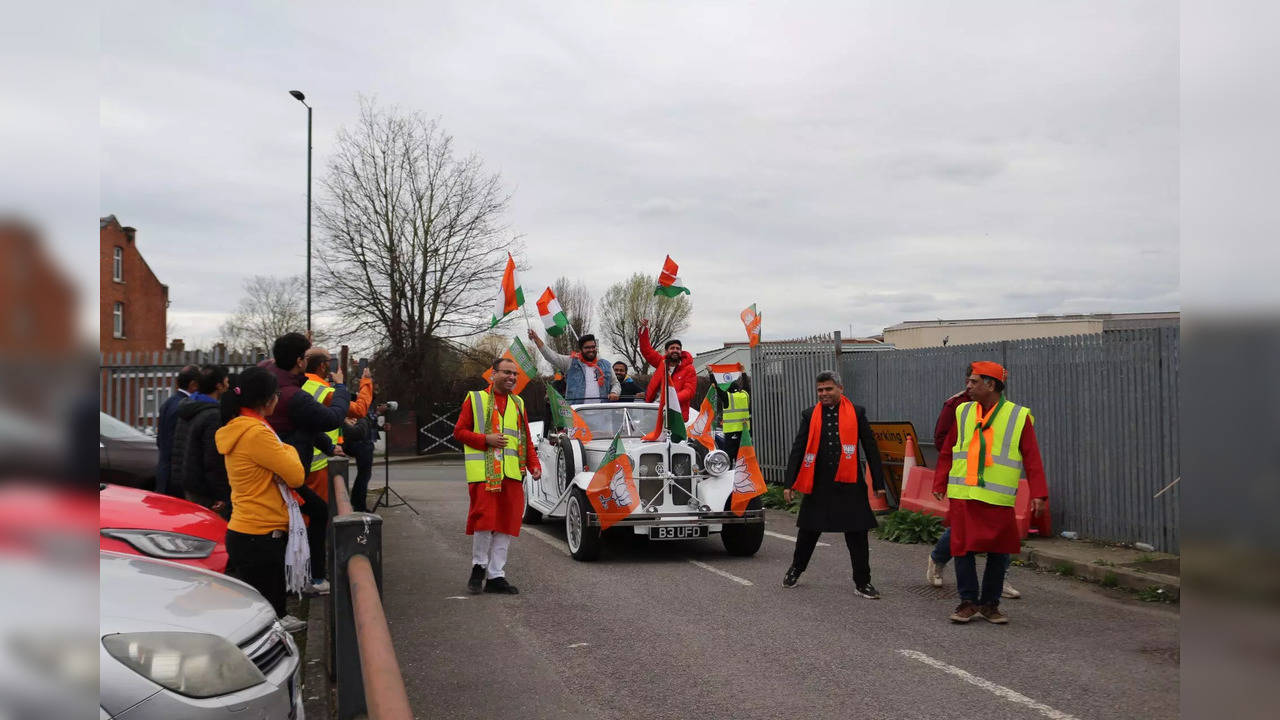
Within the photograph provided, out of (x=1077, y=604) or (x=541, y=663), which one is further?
(x=1077, y=604)

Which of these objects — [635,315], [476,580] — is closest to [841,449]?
[476,580]

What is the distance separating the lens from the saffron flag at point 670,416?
10.7 metres

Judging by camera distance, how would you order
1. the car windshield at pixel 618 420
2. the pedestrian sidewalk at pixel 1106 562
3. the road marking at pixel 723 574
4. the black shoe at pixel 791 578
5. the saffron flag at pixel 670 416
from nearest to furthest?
1. the pedestrian sidewalk at pixel 1106 562
2. the black shoe at pixel 791 578
3. the road marking at pixel 723 574
4. the saffron flag at pixel 670 416
5. the car windshield at pixel 618 420

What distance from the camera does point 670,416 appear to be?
10.8m

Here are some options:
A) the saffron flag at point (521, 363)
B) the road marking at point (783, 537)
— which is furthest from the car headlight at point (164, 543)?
the road marking at point (783, 537)

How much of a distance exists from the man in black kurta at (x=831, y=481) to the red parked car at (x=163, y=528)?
4.85 m

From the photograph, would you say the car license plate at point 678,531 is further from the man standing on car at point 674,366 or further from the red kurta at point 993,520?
the red kurta at point 993,520

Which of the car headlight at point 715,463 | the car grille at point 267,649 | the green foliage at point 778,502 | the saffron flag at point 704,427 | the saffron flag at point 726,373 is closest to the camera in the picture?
the car grille at point 267,649

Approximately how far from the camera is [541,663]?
6.29 m

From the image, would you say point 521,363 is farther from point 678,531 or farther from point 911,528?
point 911,528

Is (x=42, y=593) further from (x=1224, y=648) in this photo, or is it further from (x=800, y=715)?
(x=800, y=715)

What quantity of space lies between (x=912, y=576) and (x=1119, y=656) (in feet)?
10.5

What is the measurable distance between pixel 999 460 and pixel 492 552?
4.38 meters

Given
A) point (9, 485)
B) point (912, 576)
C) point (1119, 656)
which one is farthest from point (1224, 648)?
point (912, 576)
